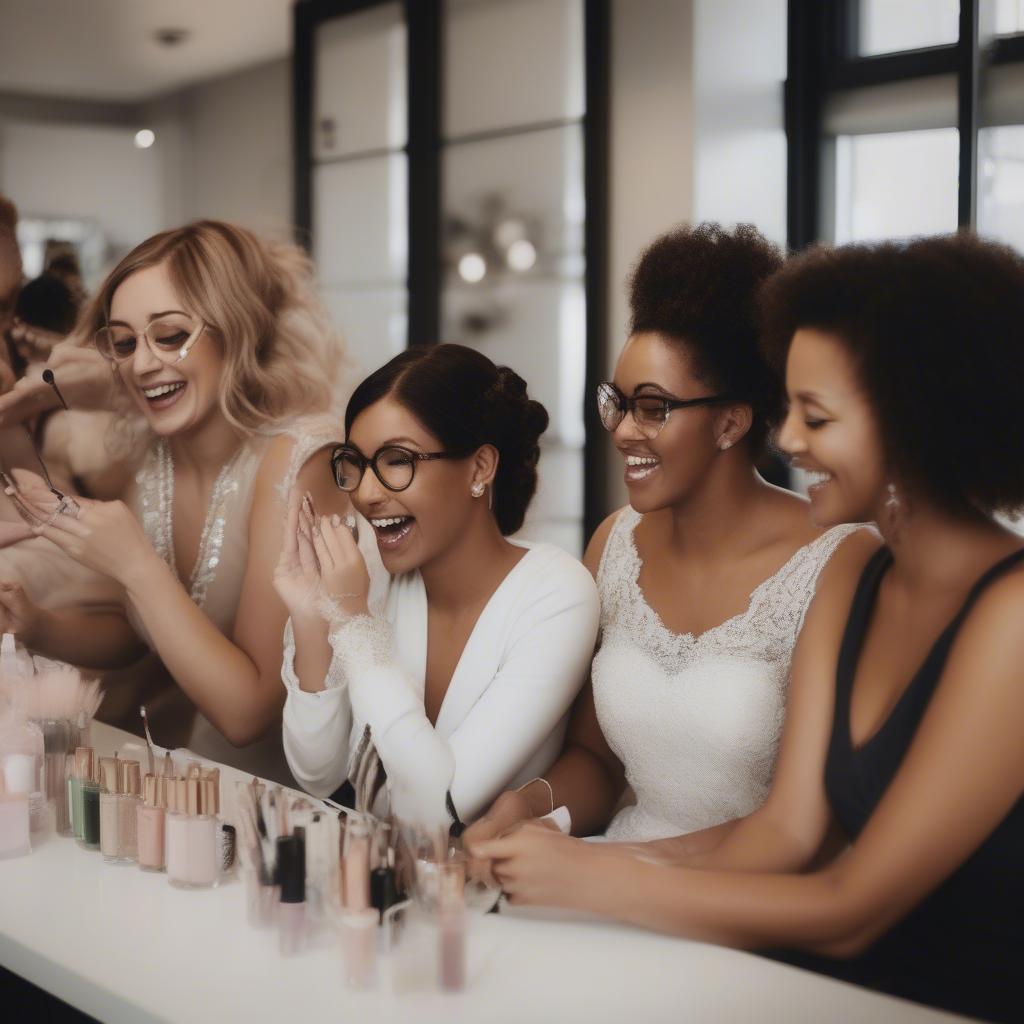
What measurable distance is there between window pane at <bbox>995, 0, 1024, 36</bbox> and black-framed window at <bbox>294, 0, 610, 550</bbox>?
136 centimetres

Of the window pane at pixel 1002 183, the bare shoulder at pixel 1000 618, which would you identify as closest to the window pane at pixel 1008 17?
the window pane at pixel 1002 183

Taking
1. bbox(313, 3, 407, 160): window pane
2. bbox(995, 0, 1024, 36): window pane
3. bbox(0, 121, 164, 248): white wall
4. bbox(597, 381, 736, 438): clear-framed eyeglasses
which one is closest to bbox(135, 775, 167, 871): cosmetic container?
bbox(597, 381, 736, 438): clear-framed eyeglasses

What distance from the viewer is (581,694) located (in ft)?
7.04

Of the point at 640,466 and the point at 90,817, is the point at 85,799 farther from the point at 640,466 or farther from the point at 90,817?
the point at 640,466

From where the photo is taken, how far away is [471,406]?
201 cm

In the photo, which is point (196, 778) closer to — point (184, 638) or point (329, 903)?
point (329, 903)

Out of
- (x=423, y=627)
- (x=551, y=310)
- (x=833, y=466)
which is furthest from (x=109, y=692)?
(x=551, y=310)

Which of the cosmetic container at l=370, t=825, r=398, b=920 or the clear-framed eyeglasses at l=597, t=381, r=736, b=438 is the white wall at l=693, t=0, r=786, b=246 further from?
the cosmetic container at l=370, t=825, r=398, b=920

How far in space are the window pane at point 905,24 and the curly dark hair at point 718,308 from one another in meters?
2.81

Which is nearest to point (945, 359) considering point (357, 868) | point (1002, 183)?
point (357, 868)

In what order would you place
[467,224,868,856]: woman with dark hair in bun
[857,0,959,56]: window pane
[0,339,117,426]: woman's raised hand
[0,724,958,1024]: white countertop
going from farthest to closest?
[857,0,959,56]: window pane → [0,339,117,426]: woman's raised hand → [467,224,868,856]: woman with dark hair in bun → [0,724,958,1024]: white countertop

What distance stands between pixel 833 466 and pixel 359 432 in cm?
78

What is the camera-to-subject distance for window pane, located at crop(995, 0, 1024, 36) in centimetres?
417

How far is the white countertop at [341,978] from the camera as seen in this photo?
1.21 meters
